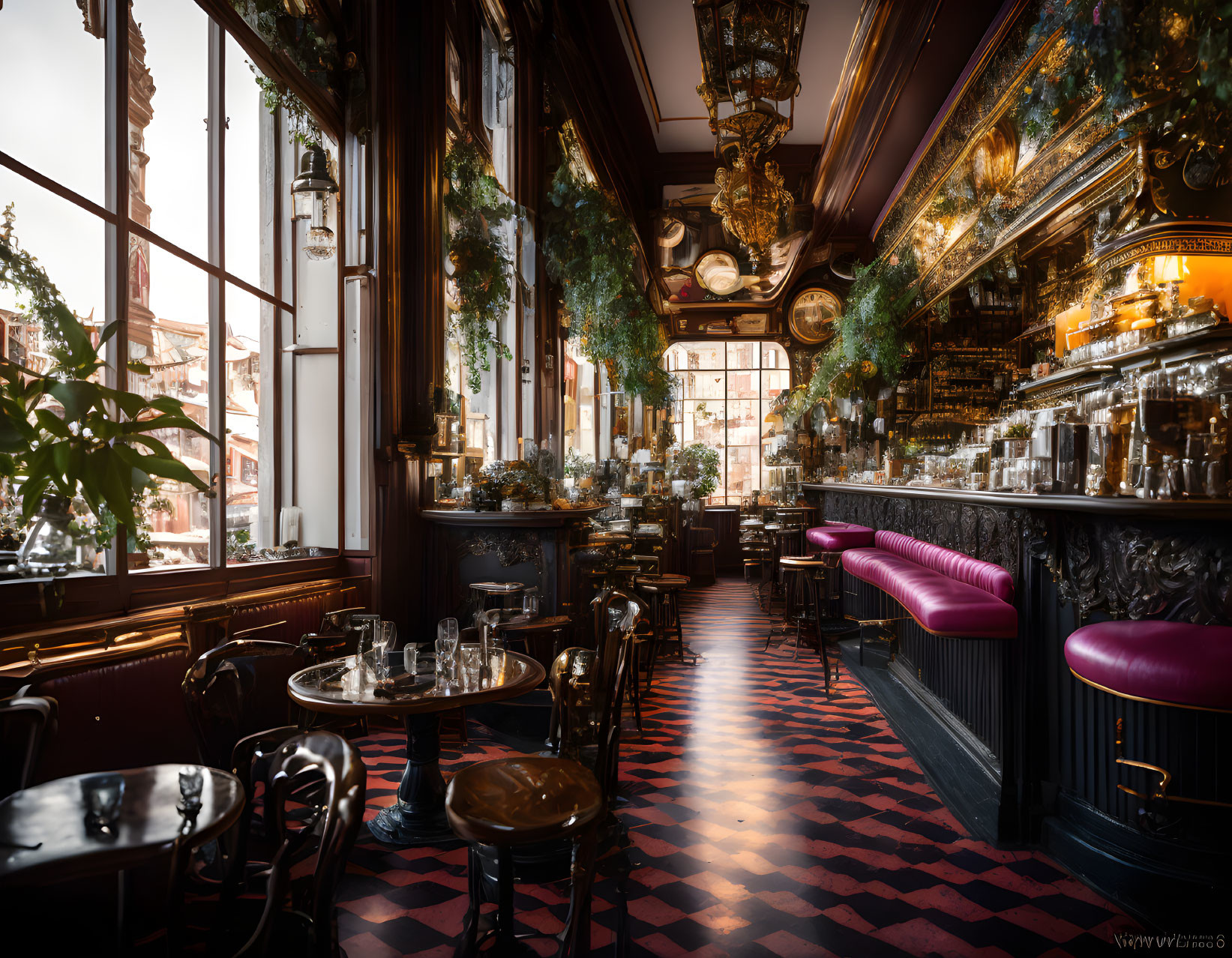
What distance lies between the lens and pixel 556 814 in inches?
77.6

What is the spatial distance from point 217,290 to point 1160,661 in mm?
4186

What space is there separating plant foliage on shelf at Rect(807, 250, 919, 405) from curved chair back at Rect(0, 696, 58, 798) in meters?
9.51

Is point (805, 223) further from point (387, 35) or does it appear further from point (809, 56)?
point (387, 35)

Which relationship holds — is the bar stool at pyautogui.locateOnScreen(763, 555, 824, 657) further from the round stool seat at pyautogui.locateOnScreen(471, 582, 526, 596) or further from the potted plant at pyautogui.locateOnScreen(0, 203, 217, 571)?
the potted plant at pyautogui.locateOnScreen(0, 203, 217, 571)

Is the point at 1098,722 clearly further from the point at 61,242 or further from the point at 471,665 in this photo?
the point at 61,242

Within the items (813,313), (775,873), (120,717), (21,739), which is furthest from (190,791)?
(813,313)

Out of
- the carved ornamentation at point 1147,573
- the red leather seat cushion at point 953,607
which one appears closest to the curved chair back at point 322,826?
the carved ornamentation at point 1147,573

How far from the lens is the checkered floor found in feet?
7.57

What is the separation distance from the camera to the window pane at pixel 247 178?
→ 3836mm

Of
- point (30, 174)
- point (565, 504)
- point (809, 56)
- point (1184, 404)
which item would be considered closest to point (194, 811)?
point (30, 174)


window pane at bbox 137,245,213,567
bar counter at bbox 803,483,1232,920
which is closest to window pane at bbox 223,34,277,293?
window pane at bbox 137,245,213,567

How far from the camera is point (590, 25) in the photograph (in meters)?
8.01

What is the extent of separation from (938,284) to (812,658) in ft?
16.1

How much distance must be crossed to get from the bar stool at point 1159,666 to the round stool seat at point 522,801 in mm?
1545
